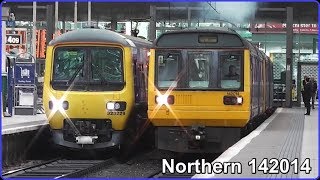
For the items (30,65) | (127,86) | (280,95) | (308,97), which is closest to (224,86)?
(127,86)

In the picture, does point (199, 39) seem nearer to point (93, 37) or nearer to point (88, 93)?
point (93, 37)

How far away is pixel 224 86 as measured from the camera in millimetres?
12781

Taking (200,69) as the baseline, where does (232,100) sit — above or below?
below

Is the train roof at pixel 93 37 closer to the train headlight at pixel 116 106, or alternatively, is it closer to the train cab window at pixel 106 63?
the train cab window at pixel 106 63

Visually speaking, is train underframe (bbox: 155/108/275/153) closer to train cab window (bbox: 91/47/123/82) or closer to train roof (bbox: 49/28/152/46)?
train cab window (bbox: 91/47/123/82)

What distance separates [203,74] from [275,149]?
259 centimetres

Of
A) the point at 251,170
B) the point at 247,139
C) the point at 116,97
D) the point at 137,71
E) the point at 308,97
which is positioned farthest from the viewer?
the point at 308,97

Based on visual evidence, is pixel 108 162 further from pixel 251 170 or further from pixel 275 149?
pixel 251 170

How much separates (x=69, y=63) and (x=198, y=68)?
2722 millimetres

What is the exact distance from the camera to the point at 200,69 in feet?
42.5

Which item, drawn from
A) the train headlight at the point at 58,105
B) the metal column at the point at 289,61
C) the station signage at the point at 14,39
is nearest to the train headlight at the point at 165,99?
the train headlight at the point at 58,105

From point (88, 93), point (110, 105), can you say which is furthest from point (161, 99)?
point (88, 93)

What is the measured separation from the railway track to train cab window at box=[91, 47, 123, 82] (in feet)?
5.86

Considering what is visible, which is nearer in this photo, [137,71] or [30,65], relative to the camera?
[137,71]
